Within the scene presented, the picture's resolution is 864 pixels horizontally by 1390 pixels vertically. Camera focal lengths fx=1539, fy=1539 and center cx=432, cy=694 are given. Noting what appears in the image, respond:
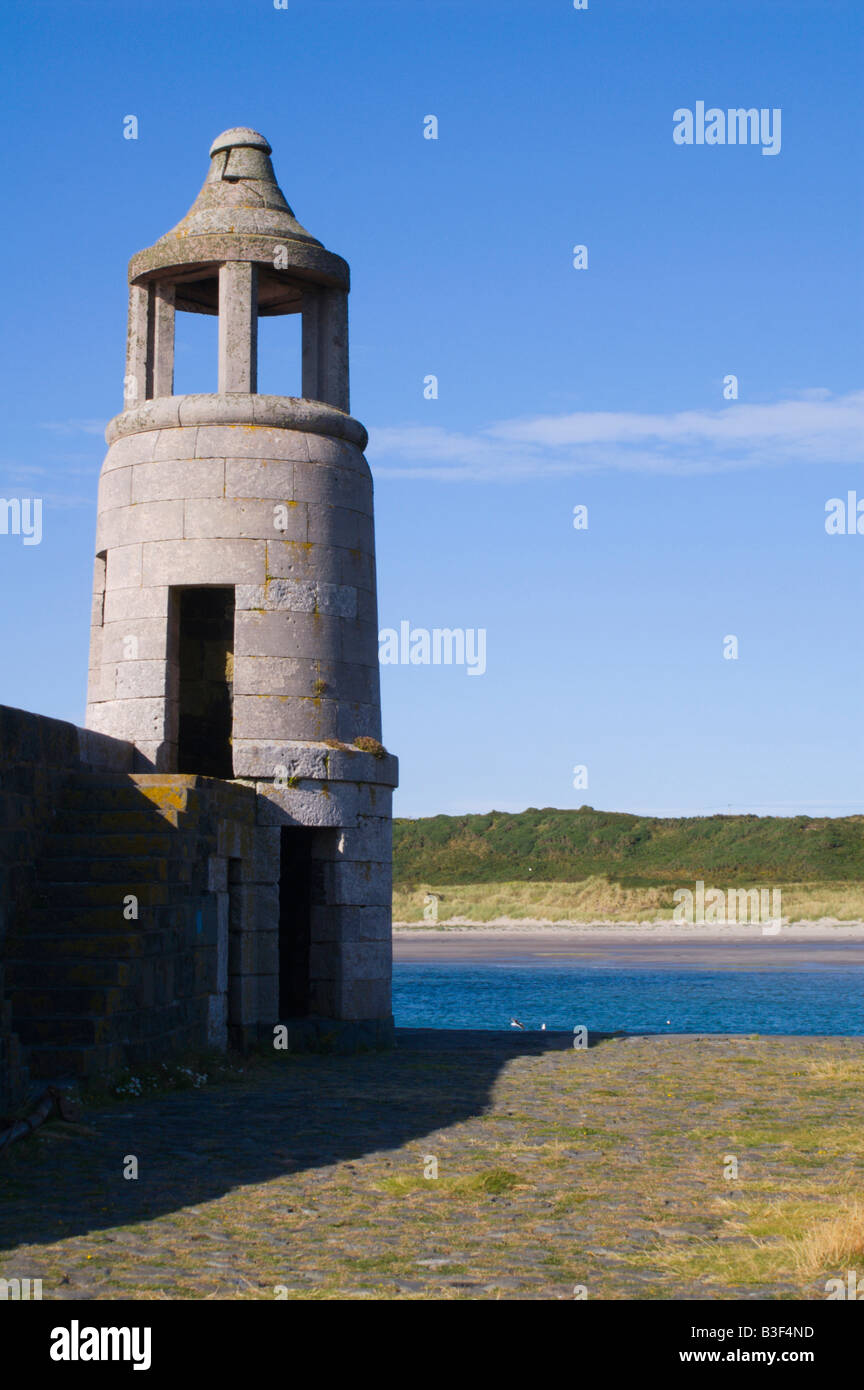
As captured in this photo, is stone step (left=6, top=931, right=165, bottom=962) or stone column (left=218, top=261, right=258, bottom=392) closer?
stone step (left=6, top=931, right=165, bottom=962)

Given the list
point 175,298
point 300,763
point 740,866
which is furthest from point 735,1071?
point 740,866

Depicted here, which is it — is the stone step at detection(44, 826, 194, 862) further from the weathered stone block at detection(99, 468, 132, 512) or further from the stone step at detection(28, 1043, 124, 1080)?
the weathered stone block at detection(99, 468, 132, 512)

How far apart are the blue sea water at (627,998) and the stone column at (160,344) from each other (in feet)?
36.7

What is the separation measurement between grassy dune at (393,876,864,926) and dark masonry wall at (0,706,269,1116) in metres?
49.0

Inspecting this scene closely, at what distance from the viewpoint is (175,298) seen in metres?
17.3

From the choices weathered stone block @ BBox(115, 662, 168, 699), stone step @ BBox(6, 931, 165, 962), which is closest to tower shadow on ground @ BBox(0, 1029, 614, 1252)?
stone step @ BBox(6, 931, 165, 962)

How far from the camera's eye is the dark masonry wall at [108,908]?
10.9 metres

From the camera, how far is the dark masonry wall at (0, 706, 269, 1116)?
10.9 meters

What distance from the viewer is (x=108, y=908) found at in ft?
38.4

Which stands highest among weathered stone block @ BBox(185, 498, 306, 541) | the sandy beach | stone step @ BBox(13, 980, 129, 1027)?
weathered stone block @ BBox(185, 498, 306, 541)

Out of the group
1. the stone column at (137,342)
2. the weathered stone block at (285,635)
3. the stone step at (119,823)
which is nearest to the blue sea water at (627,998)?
the weathered stone block at (285,635)

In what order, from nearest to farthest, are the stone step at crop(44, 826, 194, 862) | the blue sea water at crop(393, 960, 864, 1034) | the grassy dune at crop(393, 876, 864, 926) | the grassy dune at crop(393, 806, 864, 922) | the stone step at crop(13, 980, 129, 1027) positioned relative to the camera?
the stone step at crop(13, 980, 129, 1027) < the stone step at crop(44, 826, 194, 862) < the blue sea water at crop(393, 960, 864, 1034) < the grassy dune at crop(393, 876, 864, 926) < the grassy dune at crop(393, 806, 864, 922)

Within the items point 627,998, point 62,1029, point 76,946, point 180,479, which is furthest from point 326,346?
point 627,998
